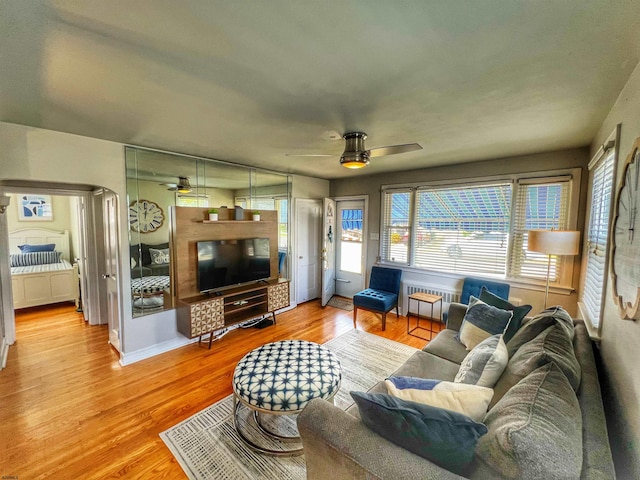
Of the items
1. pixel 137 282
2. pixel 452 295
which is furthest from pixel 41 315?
pixel 452 295

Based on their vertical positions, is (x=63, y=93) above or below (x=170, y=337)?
above

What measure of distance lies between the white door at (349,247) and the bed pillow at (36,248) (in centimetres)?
549

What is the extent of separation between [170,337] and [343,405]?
234 cm

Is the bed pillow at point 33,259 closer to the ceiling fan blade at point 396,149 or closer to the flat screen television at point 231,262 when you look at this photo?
the flat screen television at point 231,262

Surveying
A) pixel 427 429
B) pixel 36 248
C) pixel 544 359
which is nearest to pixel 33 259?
pixel 36 248

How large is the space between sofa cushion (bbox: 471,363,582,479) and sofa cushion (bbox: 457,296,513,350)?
45.2 inches

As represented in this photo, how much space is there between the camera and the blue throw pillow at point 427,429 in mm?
978

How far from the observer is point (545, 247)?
2.72 m

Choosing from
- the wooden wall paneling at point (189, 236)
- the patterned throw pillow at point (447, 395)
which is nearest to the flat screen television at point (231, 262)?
the wooden wall paneling at point (189, 236)

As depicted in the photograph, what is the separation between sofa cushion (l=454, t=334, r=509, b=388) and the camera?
1.56 m

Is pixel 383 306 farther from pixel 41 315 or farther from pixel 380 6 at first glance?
pixel 41 315

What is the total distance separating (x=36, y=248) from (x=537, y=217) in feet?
26.9

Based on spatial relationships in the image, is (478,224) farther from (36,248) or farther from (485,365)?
(36,248)

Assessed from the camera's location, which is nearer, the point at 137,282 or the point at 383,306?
the point at 137,282
